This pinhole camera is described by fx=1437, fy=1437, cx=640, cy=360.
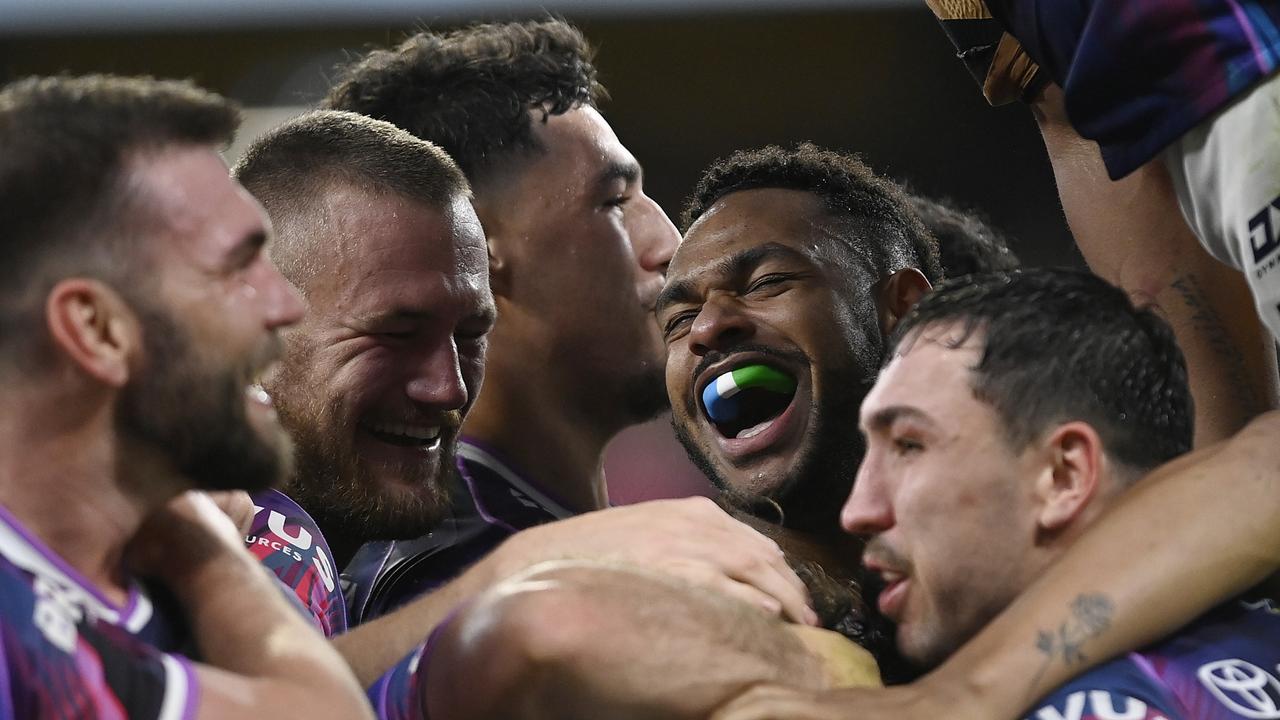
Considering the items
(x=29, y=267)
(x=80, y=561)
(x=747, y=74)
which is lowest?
(x=747, y=74)

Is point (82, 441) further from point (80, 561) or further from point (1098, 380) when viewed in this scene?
point (1098, 380)

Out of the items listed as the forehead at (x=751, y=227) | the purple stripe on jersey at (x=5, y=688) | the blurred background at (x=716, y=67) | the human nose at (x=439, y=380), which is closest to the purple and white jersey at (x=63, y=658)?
the purple stripe on jersey at (x=5, y=688)

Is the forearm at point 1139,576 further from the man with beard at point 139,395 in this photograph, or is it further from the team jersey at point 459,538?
the team jersey at point 459,538

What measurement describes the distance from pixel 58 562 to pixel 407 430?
1211 millimetres

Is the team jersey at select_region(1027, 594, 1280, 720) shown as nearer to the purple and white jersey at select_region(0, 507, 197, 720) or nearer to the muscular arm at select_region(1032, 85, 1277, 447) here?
the muscular arm at select_region(1032, 85, 1277, 447)

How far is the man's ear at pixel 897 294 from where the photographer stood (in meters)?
2.63

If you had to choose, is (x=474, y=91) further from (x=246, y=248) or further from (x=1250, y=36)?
(x=1250, y=36)

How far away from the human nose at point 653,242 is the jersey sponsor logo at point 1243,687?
1.68 m

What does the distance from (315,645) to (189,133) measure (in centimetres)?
54

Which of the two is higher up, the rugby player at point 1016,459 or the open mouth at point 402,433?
the rugby player at point 1016,459

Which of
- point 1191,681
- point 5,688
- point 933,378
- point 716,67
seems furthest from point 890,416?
point 716,67

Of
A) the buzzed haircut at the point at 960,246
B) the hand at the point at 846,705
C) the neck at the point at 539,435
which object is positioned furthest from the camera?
the buzzed haircut at the point at 960,246

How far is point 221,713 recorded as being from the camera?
3.94 ft

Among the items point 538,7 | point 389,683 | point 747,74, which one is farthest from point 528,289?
point 747,74
